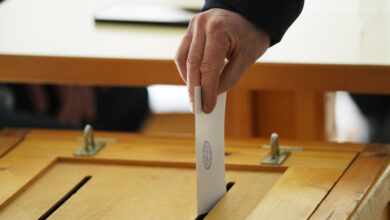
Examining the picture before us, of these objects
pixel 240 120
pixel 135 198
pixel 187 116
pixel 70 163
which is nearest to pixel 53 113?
pixel 187 116

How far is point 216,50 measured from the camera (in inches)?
51.4

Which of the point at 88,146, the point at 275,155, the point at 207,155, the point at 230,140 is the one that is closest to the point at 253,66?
the point at 230,140

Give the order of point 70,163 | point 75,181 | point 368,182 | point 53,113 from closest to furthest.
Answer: point 368,182, point 75,181, point 70,163, point 53,113

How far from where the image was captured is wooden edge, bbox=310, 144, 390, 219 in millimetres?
1289

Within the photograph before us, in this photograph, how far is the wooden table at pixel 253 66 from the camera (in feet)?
5.87

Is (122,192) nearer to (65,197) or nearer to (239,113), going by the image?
(65,197)

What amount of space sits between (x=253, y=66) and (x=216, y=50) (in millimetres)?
505

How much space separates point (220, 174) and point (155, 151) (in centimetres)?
29

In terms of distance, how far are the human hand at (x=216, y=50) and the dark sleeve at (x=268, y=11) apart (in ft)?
0.04

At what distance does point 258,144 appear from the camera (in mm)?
1664

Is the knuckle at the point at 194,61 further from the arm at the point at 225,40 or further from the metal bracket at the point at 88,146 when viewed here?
the metal bracket at the point at 88,146

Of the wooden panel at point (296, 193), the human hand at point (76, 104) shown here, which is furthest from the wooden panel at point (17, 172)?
the human hand at point (76, 104)

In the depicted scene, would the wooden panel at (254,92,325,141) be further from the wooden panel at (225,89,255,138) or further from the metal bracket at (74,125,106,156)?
the metal bracket at (74,125,106,156)

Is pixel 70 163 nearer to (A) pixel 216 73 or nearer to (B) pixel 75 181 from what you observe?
(B) pixel 75 181
